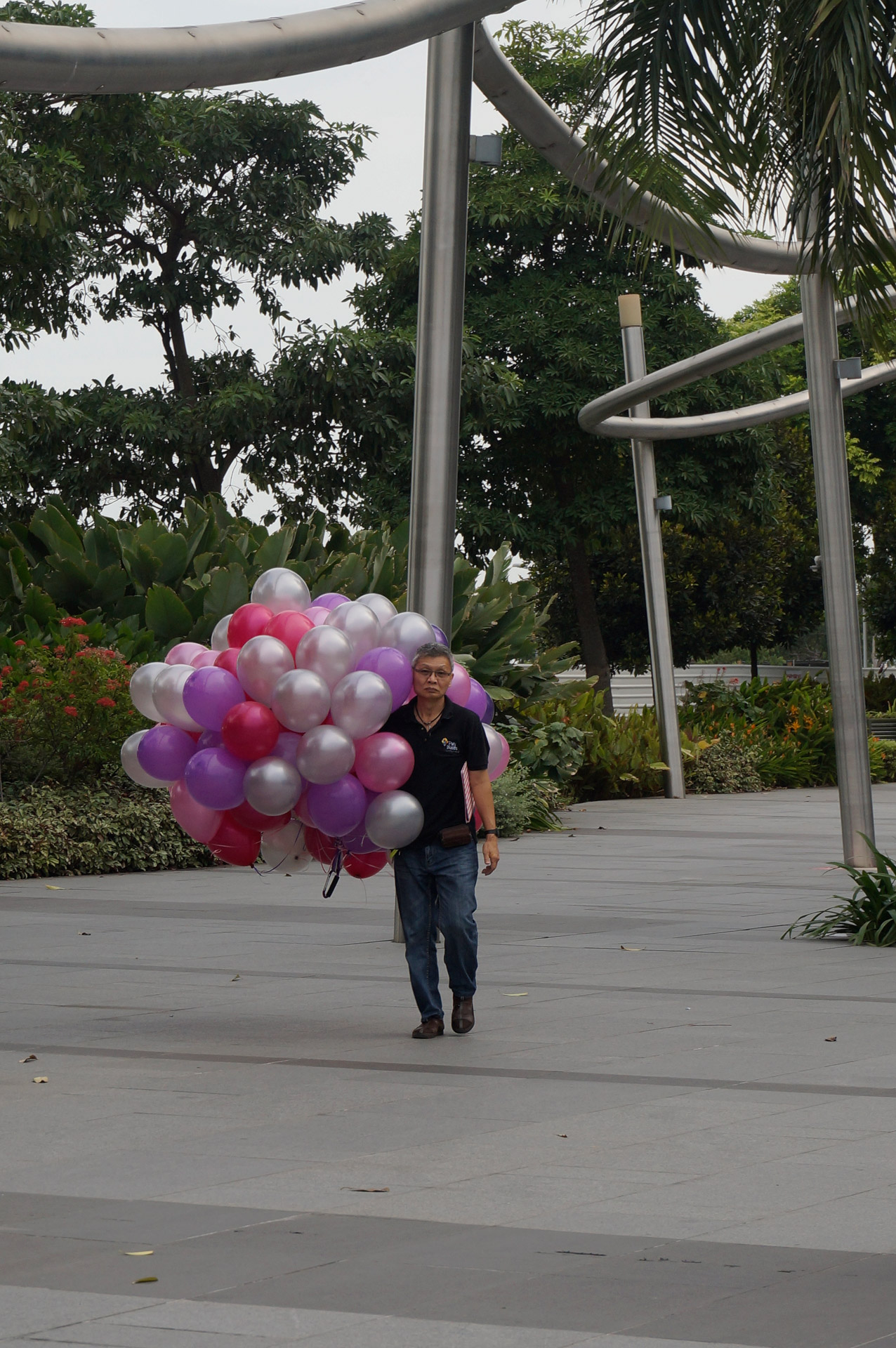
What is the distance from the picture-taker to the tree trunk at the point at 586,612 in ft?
120

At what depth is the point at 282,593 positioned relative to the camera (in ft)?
28.0

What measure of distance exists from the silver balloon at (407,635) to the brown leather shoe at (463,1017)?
5.01 feet

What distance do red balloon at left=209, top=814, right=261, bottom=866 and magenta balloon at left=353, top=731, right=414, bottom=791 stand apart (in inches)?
25.4

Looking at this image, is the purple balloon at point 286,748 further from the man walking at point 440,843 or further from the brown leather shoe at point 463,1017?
the brown leather shoe at point 463,1017

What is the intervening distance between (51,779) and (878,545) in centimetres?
3236

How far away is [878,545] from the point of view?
4597cm

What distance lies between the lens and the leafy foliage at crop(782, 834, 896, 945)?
1121cm

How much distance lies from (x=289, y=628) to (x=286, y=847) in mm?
970

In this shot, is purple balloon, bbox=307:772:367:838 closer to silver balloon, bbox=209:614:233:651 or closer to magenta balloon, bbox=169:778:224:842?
magenta balloon, bbox=169:778:224:842

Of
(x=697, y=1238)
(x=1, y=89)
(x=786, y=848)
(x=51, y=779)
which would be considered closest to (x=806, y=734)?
(x=786, y=848)

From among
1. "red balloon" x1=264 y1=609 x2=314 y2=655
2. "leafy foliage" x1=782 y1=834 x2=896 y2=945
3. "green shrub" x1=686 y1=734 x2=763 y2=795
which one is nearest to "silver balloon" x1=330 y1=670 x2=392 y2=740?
"red balloon" x1=264 y1=609 x2=314 y2=655

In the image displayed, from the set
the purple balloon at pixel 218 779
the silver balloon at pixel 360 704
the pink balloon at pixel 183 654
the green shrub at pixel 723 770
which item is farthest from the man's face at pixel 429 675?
the green shrub at pixel 723 770

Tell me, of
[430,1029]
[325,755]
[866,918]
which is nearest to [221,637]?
[325,755]

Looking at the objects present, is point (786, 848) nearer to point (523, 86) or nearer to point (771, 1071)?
point (523, 86)
